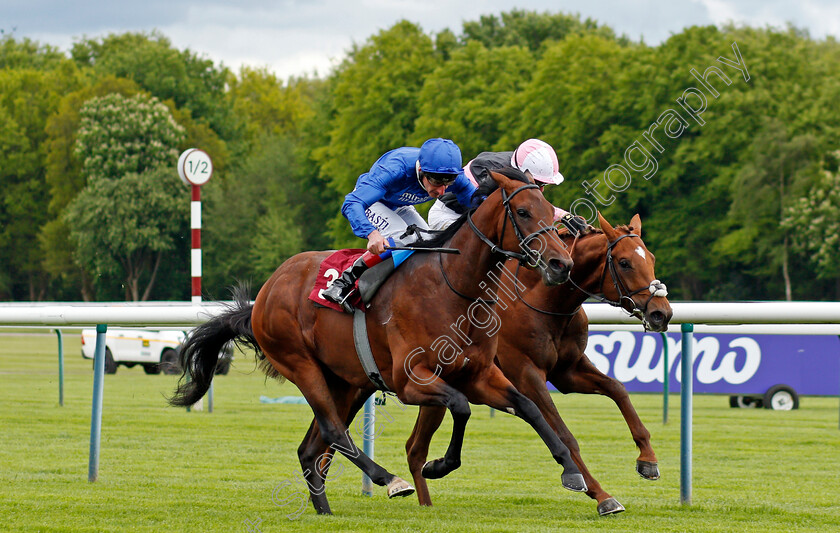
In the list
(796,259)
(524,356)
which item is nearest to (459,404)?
(524,356)

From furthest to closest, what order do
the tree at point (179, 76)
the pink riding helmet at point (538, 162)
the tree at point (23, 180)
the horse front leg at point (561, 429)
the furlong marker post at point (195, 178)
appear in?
the tree at point (179, 76) < the tree at point (23, 180) < the furlong marker post at point (195, 178) < the pink riding helmet at point (538, 162) < the horse front leg at point (561, 429)

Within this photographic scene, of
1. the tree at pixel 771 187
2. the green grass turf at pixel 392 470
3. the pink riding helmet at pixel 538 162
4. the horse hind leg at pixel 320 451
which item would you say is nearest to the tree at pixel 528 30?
the tree at pixel 771 187

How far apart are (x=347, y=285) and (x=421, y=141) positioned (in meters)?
34.8

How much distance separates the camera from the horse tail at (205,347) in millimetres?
6262

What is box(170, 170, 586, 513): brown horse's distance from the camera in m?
4.68

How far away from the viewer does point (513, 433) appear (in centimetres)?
1009

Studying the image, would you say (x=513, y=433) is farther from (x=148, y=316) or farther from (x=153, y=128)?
(x=153, y=128)

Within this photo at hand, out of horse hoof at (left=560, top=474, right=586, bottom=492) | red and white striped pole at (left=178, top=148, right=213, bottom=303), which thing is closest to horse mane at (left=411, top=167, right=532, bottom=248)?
horse hoof at (left=560, top=474, right=586, bottom=492)

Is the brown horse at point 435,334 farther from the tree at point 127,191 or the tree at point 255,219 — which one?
Result: the tree at point 255,219

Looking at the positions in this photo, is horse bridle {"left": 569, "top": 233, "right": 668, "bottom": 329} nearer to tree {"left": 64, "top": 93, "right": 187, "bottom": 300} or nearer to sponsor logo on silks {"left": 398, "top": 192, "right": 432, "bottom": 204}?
sponsor logo on silks {"left": 398, "top": 192, "right": 432, "bottom": 204}

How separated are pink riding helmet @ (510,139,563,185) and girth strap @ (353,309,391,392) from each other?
4.42 feet

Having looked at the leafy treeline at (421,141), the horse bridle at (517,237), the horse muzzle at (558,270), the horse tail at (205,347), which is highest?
the leafy treeline at (421,141)

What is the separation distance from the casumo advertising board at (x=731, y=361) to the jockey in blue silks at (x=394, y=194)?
730 cm

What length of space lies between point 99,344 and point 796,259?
3253 cm
